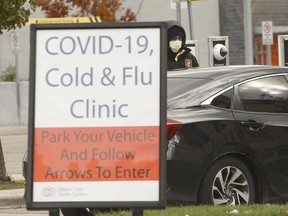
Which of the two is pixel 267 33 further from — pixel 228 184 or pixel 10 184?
pixel 228 184

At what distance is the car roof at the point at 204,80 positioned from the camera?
11172 mm

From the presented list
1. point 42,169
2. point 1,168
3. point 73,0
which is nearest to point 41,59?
point 42,169

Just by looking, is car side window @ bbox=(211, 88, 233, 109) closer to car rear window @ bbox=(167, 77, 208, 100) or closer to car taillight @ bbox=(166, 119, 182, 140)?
car rear window @ bbox=(167, 77, 208, 100)

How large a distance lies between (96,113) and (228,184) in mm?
3213

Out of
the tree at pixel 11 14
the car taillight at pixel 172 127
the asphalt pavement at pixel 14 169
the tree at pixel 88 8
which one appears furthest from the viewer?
the tree at pixel 88 8

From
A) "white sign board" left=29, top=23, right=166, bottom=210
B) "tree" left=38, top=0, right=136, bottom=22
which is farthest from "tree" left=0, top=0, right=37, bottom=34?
"tree" left=38, top=0, right=136, bottom=22

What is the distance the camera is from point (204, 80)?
11.4 metres

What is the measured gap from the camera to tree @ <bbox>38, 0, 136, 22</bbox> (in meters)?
37.2

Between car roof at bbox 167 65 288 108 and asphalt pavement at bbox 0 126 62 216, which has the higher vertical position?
car roof at bbox 167 65 288 108

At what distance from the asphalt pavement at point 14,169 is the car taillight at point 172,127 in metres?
2.26

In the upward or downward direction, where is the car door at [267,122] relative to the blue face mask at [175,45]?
downward

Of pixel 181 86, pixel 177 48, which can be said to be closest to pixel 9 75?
pixel 177 48

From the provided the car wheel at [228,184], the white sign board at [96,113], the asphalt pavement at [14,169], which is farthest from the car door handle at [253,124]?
the white sign board at [96,113]

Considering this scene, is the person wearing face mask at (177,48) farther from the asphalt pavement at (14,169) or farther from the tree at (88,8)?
the tree at (88,8)
